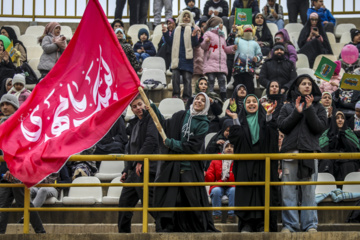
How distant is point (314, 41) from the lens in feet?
80.1

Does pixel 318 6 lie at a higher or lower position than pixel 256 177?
higher

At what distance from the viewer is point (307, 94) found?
15.4 meters

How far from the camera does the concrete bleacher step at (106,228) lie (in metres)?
16.2

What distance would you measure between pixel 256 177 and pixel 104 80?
2.40 meters

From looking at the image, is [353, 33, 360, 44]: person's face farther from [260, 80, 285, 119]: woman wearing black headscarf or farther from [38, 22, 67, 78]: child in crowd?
[38, 22, 67, 78]: child in crowd

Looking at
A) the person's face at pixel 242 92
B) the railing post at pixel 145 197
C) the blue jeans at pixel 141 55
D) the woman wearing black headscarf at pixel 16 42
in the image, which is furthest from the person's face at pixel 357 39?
the railing post at pixel 145 197

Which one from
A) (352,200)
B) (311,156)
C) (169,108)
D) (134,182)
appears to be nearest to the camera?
(311,156)

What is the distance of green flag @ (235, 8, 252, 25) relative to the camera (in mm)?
23453

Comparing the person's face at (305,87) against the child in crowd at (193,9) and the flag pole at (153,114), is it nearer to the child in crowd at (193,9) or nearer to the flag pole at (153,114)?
the flag pole at (153,114)

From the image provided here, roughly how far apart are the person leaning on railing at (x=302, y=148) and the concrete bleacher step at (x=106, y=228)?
3.07 ft

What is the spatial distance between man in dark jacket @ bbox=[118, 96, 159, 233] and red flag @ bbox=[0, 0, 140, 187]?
1.16 metres

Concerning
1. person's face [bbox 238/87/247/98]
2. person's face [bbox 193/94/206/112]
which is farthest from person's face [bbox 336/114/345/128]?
person's face [bbox 193/94/206/112]

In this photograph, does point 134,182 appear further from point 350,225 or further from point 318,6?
point 318,6

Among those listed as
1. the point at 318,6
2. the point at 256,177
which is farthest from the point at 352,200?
the point at 318,6
